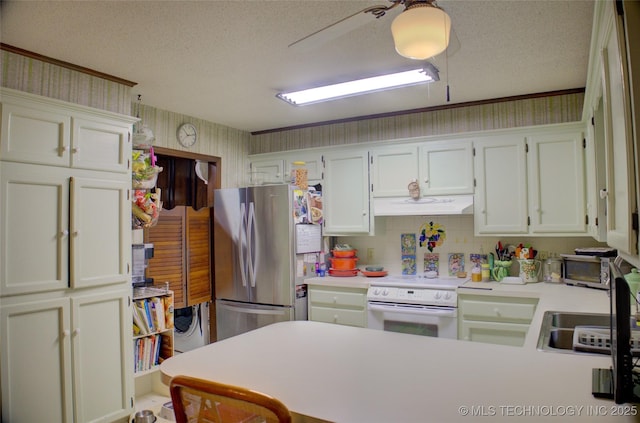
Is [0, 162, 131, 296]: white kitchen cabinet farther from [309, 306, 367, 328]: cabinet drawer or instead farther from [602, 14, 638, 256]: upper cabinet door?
[602, 14, 638, 256]: upper cabinet door

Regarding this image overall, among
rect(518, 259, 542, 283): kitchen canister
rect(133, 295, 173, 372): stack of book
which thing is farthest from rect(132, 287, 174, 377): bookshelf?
rect(518, 259, 542, 283): kitchen canister

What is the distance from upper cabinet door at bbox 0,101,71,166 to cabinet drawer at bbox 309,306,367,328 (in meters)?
2.37

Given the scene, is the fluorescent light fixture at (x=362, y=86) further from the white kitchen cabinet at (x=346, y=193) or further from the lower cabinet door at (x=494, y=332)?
the lower cabinet door at (x=494, y=332)

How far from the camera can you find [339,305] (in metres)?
3.72

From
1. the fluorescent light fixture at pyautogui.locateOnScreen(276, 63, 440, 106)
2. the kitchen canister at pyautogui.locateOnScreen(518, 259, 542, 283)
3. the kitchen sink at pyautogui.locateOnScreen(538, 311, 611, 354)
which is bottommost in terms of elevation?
the kitchen sink at pyautogui.locateOnScreen(538, 311, 611, 354)

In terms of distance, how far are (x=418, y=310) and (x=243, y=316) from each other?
1.65 meters

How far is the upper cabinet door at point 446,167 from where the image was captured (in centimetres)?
350

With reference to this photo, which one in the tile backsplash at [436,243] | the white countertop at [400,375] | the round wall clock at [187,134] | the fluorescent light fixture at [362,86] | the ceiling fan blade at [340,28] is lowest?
the white countertop at [400,375]

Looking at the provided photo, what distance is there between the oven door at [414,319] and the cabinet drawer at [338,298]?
139 mm

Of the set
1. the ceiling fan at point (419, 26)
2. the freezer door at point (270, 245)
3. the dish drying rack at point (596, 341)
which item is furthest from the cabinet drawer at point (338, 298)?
the ceiling fan at point (419, 26)

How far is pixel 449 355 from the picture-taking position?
61.1 inches

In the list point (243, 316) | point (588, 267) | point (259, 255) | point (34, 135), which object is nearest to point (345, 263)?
point (259, 255)

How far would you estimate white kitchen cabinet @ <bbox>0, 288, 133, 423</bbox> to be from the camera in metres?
2.21

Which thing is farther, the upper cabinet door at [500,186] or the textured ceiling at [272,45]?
the upper cabinet door at [500,186]
